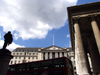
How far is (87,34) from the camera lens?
1986 centimetres

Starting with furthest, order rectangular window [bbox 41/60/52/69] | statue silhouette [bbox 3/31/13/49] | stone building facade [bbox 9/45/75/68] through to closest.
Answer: stone building facade [bbox 9/45/75/68], rectangular window [bbox 41/60/52/69], statue silhouette [bbox 3/31/13/49]

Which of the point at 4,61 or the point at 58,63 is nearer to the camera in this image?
the point at 4,61

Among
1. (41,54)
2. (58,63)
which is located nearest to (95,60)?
(58,63)

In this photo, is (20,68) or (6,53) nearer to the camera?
→ (6,53)

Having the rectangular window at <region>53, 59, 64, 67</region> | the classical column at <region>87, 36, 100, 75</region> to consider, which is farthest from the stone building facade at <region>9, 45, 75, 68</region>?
the rectangular window at <region>53, 59, 64, 67</region>

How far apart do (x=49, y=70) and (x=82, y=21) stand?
12.4m

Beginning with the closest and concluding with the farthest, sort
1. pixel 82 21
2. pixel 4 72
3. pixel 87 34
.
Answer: pixel 4 72, pixel 82 21, pixel 87 34

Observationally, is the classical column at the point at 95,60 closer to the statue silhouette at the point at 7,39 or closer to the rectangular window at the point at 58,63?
the rectangular window at the point at 58,63

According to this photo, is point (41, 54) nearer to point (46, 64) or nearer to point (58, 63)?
point (46, 64)

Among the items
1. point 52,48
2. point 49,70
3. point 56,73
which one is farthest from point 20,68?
point 52,48

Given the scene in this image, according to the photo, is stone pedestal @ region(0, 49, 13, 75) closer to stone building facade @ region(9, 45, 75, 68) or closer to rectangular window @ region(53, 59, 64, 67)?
rectangular window @ region(53, 59, 64, 67)

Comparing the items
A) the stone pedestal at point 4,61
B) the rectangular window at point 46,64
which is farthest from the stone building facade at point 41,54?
the stone pedestal at point 4,61

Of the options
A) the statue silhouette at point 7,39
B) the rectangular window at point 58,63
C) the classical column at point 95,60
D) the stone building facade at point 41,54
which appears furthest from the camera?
the stone building facade at point 41,54

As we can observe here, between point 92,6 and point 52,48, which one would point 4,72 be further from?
point 52,48
